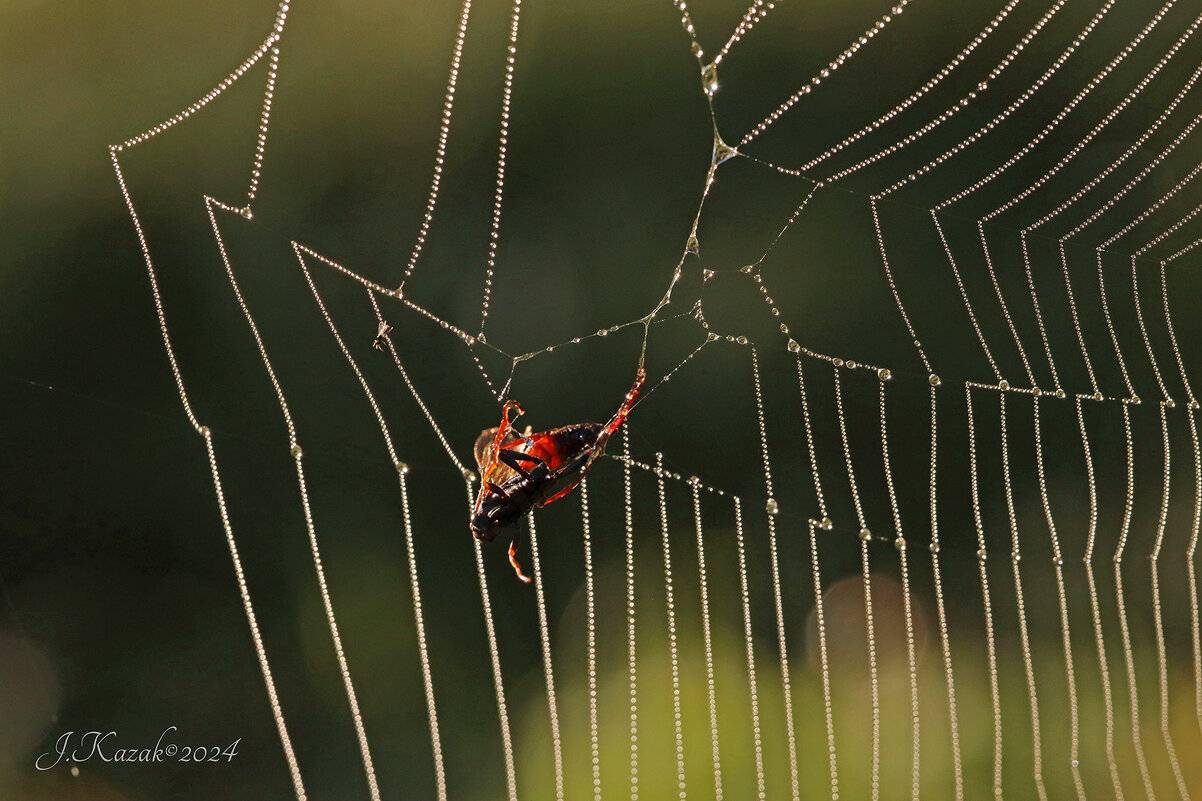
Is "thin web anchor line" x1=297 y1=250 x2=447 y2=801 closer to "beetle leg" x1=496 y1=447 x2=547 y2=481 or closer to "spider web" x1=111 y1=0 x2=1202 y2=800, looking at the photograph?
"spider web" x1=111 y1=0 x2=1202 y2=800

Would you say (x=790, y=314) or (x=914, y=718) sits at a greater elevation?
(x=790, y=314)

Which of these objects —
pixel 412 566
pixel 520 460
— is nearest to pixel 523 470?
pixel 520 460

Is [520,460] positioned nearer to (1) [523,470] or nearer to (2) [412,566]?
(1) [523,470]

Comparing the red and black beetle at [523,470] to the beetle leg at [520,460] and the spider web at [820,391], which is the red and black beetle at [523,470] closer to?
the beetle leg at [520,460]

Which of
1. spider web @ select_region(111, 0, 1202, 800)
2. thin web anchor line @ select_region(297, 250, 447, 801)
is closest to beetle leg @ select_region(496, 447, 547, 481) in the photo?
thin web anchor line @ select_region(297, 250, 447, 801)

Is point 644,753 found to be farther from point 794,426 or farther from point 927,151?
point 927,151

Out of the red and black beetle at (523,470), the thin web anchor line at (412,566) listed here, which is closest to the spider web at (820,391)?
the thin web anchor line at (412,566)

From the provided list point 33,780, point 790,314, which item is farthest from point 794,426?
point 33,780

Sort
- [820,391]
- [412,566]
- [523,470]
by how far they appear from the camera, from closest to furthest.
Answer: [523,470] → [412,566] → [820,391]
